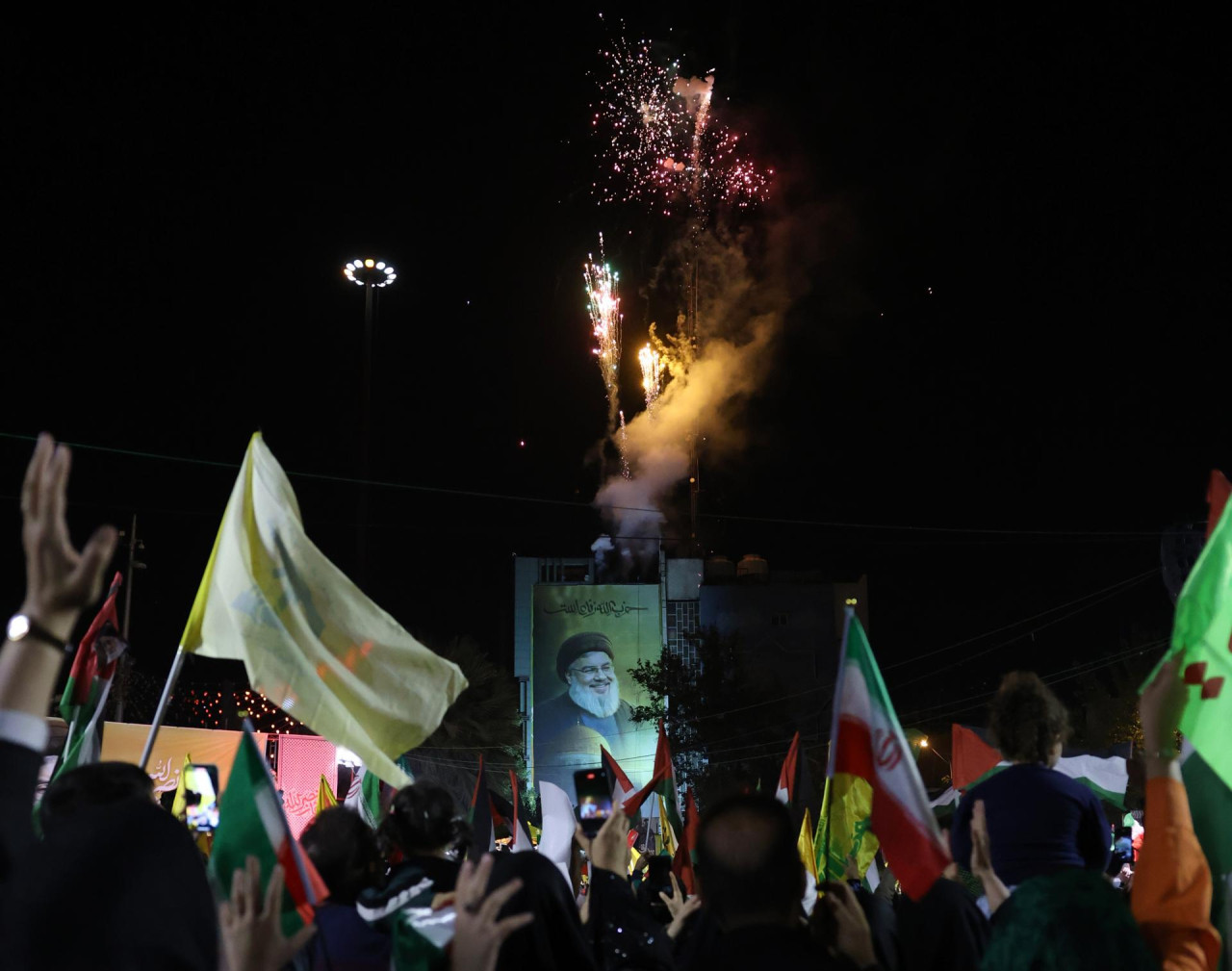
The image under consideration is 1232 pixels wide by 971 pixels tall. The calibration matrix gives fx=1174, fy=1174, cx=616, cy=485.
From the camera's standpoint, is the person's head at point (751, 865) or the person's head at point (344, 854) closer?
the person's head at point (751, 865)

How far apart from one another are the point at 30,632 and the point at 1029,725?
10.6 feet

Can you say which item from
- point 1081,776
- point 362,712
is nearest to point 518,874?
point 362,712

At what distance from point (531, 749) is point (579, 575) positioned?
948 centimetres

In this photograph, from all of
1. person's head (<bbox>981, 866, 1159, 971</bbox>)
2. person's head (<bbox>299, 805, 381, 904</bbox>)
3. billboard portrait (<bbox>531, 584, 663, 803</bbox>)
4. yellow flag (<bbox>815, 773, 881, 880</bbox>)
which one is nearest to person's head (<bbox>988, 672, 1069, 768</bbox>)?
yellow flag (<bbox>815, 773, 881, 880</bbox>)

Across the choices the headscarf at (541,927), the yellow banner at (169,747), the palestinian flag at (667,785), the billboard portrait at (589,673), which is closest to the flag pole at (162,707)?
the headscarf at (541,927)

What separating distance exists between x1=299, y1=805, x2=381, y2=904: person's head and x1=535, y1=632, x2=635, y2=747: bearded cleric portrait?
53730mm

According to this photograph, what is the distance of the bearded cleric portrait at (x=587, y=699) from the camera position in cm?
5734

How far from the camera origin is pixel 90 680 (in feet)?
27.0

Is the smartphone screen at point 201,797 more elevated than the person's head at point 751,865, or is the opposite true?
the smartphone screen at point 201,797

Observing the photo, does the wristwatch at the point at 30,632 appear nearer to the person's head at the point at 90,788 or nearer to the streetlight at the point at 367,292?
the person's head at the point at 90,788

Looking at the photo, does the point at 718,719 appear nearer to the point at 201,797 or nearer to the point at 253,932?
the point at 201,797

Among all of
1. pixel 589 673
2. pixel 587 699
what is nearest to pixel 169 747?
pixel 587 699

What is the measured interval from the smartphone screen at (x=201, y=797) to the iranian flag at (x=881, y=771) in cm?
523

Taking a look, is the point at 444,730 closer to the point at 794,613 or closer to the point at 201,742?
the point at 794,613
